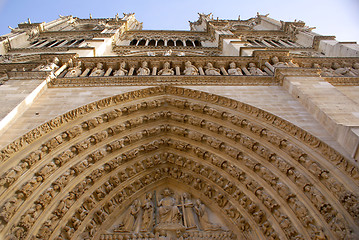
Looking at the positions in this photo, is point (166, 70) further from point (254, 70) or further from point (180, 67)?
point (254, 70)

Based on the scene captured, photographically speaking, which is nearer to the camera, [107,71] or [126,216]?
[126,216]

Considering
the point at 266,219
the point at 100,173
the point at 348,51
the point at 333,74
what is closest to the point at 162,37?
the point at 348,51

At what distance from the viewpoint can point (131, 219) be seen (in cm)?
654

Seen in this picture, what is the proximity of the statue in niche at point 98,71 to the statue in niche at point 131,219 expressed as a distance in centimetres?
420

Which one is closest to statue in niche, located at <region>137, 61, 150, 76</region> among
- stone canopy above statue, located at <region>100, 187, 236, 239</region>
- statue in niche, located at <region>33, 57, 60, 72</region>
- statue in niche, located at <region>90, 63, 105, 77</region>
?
statue in niche, located at <region>90, 63, 105, 77</region>

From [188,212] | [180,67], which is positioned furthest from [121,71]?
[188,212]

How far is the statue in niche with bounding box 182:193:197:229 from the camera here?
6466 millimetres

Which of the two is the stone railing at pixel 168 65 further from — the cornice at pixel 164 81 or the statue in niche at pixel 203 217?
the statue in niche at pixel 203 217

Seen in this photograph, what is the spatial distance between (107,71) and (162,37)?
13.0 m

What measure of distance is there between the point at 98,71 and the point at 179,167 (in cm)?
414

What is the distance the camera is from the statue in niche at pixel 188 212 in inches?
255

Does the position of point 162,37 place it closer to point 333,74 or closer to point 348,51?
point 348,51

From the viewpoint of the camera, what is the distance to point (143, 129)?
7.66m

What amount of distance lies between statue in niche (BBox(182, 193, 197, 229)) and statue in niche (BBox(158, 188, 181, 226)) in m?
0.16
